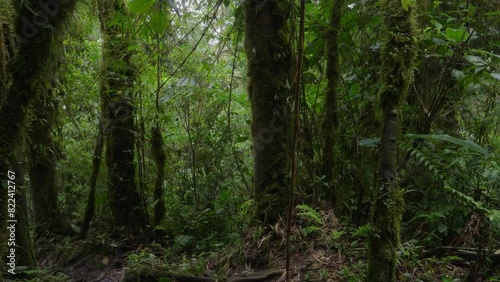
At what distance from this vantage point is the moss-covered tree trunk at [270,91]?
4.07 metres

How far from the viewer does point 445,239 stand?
11.9ft

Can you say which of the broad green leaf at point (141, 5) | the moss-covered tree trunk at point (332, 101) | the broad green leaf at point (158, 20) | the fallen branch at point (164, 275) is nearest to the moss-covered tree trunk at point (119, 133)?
the fallen branch at point (164, 275)

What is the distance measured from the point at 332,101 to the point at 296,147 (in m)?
0.79

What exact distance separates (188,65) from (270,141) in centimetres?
328

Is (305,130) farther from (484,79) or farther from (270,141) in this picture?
(484,79)

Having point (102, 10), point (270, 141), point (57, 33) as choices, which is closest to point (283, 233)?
point (270, 141)

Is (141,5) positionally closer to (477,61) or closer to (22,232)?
(22,232)

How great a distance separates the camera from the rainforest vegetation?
2.92m

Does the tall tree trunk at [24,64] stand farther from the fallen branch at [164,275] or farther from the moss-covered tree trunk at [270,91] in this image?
the moss-covered tree trunk at [270,91]

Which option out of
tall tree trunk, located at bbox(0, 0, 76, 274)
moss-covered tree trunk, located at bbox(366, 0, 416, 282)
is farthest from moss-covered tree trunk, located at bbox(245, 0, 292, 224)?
tall tree trunk, located at bbox(0, 0, 76, 274)

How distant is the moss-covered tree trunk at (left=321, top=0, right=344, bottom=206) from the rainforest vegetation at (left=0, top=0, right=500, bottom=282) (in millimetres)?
16

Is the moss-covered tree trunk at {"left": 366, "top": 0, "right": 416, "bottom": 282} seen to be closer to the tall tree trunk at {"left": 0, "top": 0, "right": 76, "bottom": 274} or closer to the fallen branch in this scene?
the fallen branch

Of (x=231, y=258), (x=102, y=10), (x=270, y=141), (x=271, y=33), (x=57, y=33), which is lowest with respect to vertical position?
(x=231, y=258)

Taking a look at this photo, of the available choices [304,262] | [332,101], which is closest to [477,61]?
[332,101]
